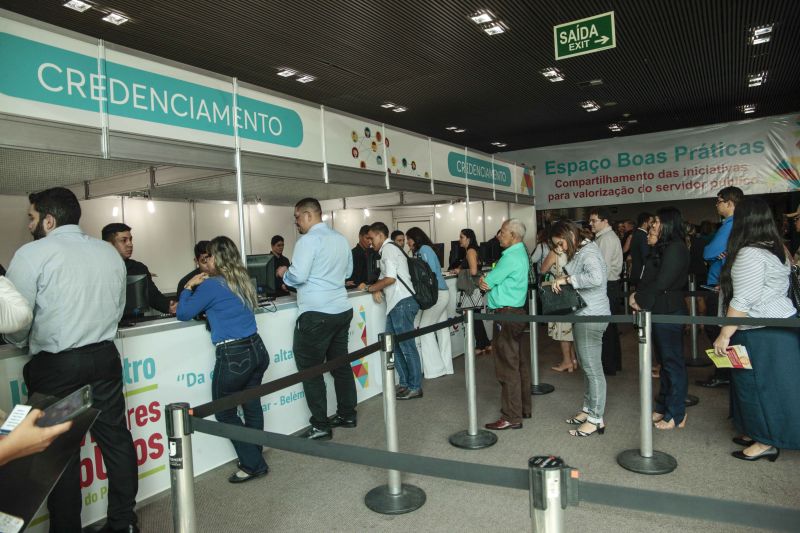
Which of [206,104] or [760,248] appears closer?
[760,248]

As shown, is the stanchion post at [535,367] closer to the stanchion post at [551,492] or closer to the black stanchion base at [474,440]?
the black stanchion base at [474,440]

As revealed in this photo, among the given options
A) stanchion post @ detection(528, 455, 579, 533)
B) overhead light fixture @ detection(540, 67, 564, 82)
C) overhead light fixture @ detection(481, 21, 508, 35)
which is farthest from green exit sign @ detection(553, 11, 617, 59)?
stanchion post @ detection(528, 455, 579, 533)

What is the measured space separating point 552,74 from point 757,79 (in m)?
2.93

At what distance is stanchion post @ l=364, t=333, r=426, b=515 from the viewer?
106 inches

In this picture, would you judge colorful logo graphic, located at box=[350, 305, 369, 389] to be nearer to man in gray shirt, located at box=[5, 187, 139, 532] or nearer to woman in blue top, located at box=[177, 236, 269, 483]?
woman in blue top, located at box=[177, 236, 269, 483]

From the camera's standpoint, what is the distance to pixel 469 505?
2.69 metres

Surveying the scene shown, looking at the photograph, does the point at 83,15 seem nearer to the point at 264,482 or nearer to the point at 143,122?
the point at 143,122

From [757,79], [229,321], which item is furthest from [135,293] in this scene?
[757,79]

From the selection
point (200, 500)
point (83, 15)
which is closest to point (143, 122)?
point (200, 500)

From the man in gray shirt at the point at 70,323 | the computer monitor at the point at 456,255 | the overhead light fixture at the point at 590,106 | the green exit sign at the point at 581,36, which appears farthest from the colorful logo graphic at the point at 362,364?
the overhead light fixture at the point at 590,106

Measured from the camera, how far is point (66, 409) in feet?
4.09

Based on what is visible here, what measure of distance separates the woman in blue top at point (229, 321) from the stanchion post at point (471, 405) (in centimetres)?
126

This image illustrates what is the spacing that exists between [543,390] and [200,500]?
2883 millimetres

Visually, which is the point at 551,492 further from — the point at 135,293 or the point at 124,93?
the point at 124,93
